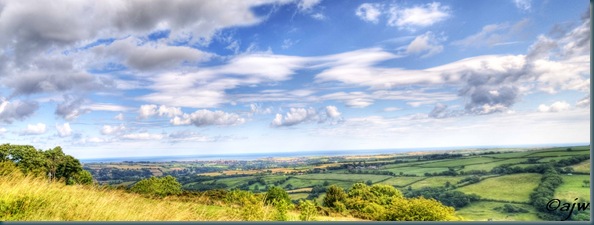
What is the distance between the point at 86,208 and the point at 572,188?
49.7 m

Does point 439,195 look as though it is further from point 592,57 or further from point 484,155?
point 592,57

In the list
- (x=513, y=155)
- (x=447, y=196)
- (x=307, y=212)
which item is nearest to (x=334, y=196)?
(x=447, y=196)

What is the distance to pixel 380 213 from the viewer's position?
107 feet

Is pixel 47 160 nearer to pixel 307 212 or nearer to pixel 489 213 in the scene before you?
pixel 307 212

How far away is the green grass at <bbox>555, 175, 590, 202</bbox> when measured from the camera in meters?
40.4

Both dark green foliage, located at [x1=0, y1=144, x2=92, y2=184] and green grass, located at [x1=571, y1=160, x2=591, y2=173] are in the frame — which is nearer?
dark green foliage, located at [x1=0, y1=144, x2=92, y2=184]

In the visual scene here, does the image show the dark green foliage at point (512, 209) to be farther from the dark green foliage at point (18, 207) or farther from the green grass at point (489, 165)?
the dark green foliage at point (18, 207)

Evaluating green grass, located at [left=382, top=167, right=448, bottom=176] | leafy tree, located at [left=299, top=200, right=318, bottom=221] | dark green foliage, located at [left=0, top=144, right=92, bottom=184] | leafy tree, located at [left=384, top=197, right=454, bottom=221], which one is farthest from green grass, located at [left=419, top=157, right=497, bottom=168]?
leafy tree, located at [left=299, top=200, right=318, bottom=221]

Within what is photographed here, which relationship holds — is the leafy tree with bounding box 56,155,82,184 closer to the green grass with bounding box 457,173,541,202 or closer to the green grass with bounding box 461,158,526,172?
the green grass with bounding box 457,173,541,202

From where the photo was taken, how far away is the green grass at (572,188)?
1592 inches

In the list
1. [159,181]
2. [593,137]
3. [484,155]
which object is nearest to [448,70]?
[484,155]

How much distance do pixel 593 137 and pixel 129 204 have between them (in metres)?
7.67

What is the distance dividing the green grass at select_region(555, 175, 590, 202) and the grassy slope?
40.7m

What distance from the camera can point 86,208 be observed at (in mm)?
6801
